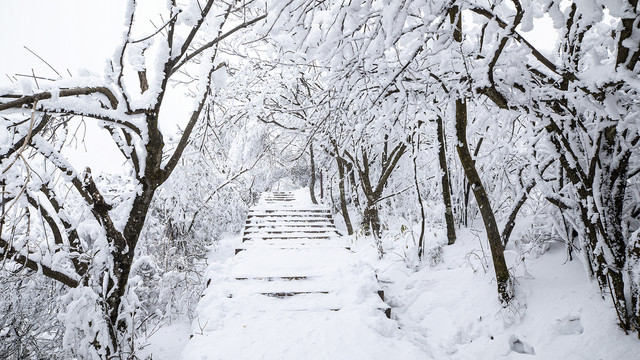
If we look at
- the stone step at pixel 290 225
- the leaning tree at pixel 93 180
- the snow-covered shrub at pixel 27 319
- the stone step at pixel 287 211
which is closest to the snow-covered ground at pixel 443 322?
the leaning tree at pixel 93 180

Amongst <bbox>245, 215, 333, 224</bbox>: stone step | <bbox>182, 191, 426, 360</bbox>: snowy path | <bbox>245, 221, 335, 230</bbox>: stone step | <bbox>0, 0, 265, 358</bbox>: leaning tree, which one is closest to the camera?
<bbox>0, 0, 265, 358</bbox>: leaning tree

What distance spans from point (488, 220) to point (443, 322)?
116cm

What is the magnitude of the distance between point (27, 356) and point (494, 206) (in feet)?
21.1

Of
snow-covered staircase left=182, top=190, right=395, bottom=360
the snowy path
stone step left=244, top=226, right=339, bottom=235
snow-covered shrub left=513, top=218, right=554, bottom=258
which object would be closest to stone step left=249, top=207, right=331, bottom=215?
stone step left=244, top=226, right=339, bottom=235

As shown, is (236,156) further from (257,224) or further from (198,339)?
(198,339)

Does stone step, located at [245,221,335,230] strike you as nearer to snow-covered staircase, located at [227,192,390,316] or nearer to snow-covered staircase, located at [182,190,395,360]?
snow-covered staircase, located at [227,192,390,316]

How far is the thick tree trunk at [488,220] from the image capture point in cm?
294

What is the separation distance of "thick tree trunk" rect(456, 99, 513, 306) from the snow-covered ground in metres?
0.15

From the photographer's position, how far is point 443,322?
330 cm

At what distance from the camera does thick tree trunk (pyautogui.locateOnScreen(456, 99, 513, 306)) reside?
9.64 ft

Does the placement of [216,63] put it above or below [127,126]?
above

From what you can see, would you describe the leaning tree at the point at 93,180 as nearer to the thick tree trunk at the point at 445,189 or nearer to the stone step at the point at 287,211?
the thick tree trunk at the point at 445,189

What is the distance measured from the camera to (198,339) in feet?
10.2

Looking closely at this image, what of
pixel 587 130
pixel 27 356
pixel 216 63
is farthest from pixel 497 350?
pixel 27 356
